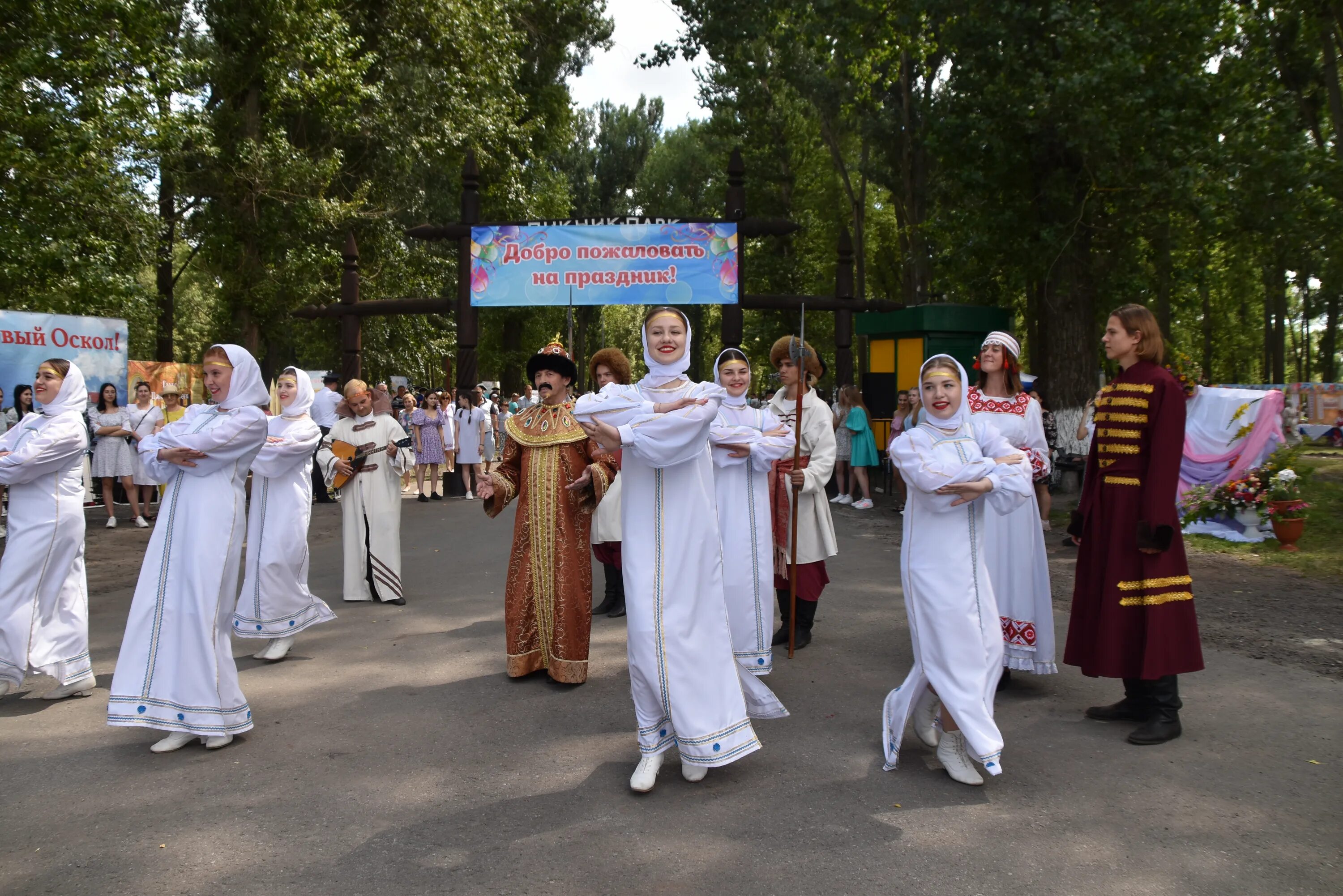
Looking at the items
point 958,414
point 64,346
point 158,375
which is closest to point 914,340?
point 64,346

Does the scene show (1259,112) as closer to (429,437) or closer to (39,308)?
(429,437)

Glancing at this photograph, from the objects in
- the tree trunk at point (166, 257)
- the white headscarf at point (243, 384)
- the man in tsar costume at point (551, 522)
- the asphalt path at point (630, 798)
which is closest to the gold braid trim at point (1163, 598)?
the asphalt path at point (630, 798)

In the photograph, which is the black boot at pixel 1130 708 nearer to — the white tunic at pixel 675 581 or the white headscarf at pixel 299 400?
the white tunic at pixel 675 581

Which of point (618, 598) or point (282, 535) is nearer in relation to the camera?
point (282, 535)

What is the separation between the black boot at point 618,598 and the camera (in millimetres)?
8633

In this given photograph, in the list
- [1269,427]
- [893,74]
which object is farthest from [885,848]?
[893,74]

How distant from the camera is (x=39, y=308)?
1662cm

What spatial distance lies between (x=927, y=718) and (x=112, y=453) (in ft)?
42.7

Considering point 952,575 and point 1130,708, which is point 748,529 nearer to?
point 952,575

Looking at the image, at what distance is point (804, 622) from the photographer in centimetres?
742

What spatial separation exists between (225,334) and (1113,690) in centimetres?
2784

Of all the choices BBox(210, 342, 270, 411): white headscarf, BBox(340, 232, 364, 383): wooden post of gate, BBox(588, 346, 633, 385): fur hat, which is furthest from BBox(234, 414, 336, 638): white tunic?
BBox(340, 232, 364, 383): wooden post of gate

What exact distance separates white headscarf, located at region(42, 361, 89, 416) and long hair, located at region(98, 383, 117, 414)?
8899 mm

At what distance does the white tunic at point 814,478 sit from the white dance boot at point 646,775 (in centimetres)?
267
